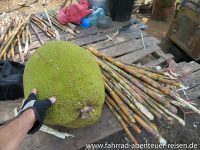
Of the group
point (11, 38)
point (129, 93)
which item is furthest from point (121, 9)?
point (129, 93)

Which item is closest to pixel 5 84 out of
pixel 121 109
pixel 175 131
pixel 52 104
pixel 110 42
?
pixel 52 104

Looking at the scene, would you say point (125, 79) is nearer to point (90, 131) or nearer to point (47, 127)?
point (90, 131)

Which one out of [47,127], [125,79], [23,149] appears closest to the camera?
[23,149]

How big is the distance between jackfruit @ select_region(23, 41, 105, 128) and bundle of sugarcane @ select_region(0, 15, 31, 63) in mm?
857

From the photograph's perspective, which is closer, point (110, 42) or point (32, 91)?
point (32, 91)

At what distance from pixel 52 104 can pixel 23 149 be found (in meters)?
0.47

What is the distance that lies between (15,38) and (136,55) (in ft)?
5.05

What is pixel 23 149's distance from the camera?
6.12 ft

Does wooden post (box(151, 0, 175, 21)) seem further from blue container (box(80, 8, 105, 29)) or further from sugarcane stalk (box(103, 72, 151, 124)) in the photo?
sugarcane stalk (box(103, 72, 151, 124))

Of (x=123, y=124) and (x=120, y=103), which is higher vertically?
(x=120, y=103)

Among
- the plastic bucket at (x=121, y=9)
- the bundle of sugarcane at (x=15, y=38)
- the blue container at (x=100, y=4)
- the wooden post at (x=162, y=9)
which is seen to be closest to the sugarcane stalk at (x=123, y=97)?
the bundle of sugarcane at (x=15, y=38)

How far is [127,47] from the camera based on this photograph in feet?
10.3

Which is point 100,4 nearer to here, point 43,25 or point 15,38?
point 43,25

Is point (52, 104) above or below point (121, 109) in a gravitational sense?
above
